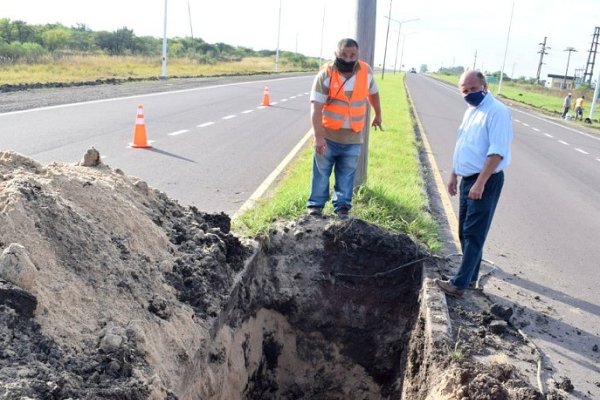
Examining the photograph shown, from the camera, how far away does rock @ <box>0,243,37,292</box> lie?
2629 millimetres

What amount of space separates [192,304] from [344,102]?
2631 millimetres

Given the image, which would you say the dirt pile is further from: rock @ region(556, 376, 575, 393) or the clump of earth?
rock @ region(556, 376, 575, 393)

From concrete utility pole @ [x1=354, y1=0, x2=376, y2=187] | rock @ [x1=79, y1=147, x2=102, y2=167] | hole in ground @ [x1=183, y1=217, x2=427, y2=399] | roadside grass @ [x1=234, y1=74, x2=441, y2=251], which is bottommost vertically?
hole in ground @ [x1=183, y1=217, x2=427, y2=399]

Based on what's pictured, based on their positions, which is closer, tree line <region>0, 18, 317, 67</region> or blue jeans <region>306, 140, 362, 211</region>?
blue jeans <region>306, 140, 362, 211</region>

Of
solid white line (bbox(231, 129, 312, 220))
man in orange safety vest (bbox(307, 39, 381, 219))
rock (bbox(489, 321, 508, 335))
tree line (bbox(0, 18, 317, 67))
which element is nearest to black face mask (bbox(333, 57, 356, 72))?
man in orange safety vest (bbox(307, 39, 381, 219))

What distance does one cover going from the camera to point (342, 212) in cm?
564

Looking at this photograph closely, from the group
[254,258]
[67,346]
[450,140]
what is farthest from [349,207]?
[450,140]

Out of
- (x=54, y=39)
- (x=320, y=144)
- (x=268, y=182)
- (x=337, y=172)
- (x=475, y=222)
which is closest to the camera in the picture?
(x=475, y=222)

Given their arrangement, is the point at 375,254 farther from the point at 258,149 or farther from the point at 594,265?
the point at 258,149

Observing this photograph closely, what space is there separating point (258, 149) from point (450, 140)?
701 cm

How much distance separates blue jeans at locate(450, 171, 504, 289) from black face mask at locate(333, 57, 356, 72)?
1483mm

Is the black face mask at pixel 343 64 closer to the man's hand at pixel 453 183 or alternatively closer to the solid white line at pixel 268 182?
the man's hand at pixel 453 183

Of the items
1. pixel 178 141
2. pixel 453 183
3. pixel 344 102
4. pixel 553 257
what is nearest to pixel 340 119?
pixel 344 102

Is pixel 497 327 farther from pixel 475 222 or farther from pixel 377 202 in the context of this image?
pixel 377 202
